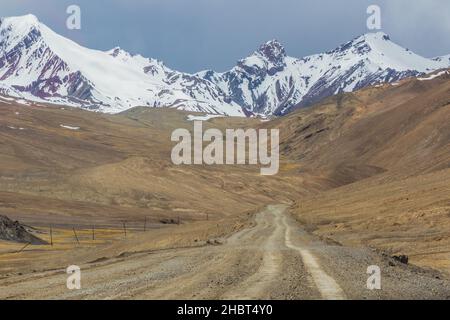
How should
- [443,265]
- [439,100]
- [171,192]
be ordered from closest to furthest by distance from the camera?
[443,265], [171,192], [439,100]

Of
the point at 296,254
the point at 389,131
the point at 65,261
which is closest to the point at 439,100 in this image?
the point at 389,131

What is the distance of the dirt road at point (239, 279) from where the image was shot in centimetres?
1891

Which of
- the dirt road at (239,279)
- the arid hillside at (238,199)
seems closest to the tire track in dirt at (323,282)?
the dirt road at (239,279)

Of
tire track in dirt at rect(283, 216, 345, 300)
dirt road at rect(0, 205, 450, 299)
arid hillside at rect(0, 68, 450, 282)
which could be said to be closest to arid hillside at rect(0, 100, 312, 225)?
arid hillside at rect(0, 68, 450, 282)

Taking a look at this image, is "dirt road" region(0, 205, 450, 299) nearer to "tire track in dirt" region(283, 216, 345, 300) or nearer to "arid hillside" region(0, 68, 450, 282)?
"tire track in dirt" region(283, 216, 345, 300)

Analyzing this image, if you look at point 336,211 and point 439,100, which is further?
point 439,100

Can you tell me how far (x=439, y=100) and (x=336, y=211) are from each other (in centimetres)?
12100

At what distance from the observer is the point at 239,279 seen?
22.0 m

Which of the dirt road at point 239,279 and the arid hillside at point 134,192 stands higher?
the arid hillside at point 134,192

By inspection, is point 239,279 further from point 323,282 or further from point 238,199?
point 238,199

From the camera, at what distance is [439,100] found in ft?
614

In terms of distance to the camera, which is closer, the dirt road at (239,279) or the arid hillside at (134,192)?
the dirt road at (239,279)

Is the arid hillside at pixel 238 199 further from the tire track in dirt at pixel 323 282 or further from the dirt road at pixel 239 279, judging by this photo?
the tire track in dirt at pixel 323 282

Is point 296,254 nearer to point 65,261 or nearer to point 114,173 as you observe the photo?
point 65,261
